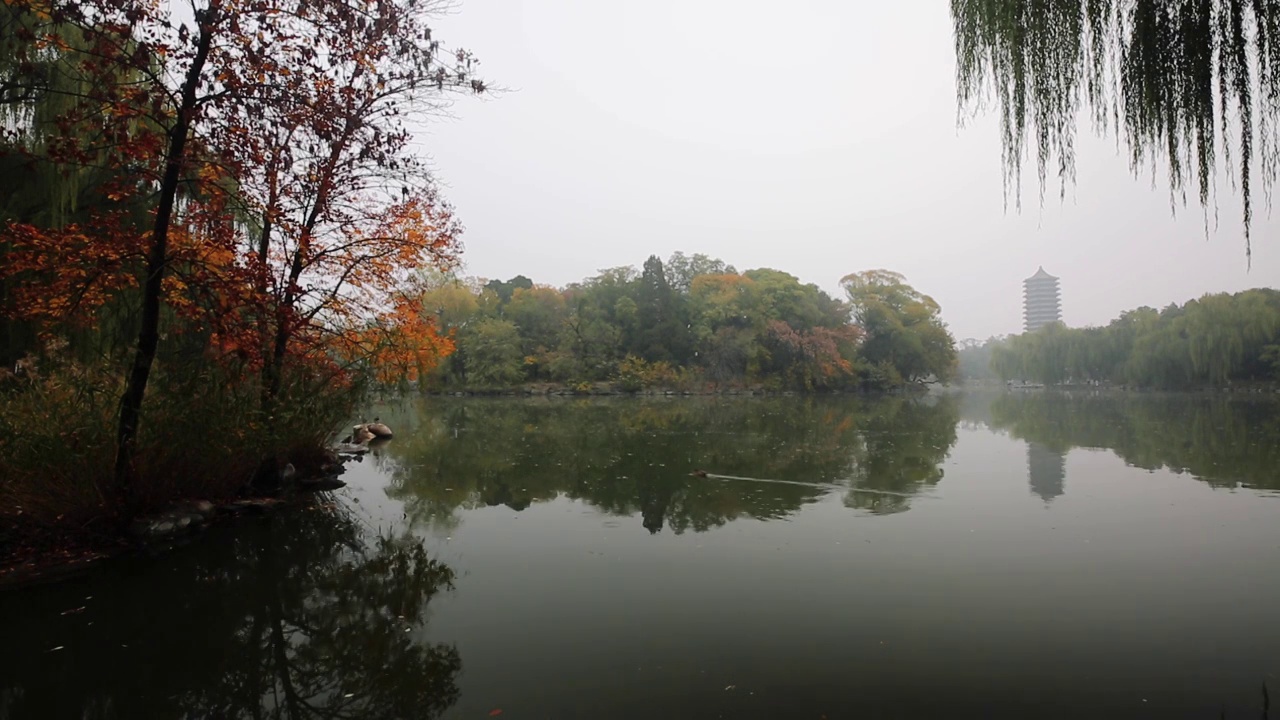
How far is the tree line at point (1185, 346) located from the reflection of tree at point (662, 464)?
99.7 ft

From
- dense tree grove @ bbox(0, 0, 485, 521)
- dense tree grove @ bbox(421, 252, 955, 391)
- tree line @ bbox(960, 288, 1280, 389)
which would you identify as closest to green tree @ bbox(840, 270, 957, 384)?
dense tree grove @ bbox(421, 252, 955, 391)

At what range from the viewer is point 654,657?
3.59m

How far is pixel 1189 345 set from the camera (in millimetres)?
38219

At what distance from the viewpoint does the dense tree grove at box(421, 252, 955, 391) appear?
4359 cm

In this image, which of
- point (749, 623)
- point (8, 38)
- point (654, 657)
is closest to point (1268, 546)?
point (749, 623)

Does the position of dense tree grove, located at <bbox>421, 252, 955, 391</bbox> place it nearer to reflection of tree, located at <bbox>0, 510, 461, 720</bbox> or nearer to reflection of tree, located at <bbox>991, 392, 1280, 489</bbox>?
reflection of tree, located at <bbox>991, 392, 1280, 489</bbox>

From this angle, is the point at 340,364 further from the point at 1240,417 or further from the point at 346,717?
the point at 1240,417

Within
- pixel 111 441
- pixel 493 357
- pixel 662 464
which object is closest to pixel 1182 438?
pixel 662 464

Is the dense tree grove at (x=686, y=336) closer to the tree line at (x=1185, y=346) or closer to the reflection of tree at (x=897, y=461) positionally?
the tree line at (x=1185, y=346)

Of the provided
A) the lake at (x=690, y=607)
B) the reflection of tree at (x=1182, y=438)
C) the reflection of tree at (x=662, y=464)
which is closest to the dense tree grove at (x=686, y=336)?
the reflection of tree at (x=1182, y=438)

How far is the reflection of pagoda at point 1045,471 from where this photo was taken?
8367mm

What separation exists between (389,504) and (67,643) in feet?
13.5

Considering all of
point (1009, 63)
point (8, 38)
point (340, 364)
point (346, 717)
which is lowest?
point (346, 717)

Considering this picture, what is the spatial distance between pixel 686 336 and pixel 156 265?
135 feet
